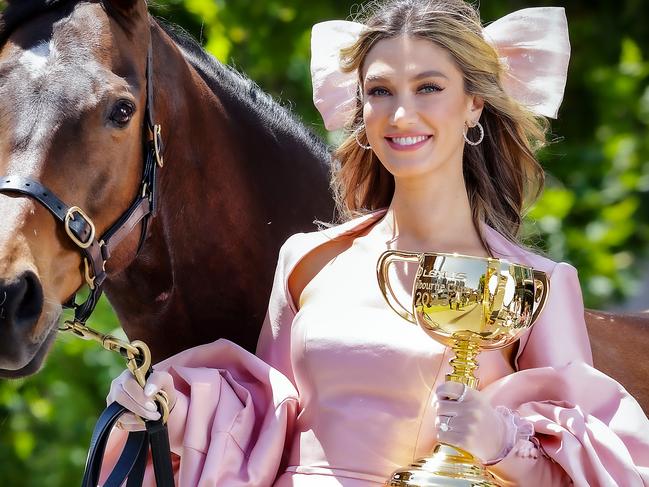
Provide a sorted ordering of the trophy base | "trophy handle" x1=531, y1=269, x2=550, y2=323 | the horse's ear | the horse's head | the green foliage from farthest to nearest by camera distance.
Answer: the green foliage → the horse's ear → the horse's head → "trophy handle" x1=531, y1=269, x2=550, y2=323 → the trophy base

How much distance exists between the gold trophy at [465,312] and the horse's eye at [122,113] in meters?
0.83

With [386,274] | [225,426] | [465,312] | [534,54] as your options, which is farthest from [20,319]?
[534,54]

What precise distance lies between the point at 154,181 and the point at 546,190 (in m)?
4.68

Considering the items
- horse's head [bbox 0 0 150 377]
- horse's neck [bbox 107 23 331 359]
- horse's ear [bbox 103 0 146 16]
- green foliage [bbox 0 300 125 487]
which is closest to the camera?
horse's head [bbox 0 0 150 377]

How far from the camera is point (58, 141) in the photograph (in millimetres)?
2807

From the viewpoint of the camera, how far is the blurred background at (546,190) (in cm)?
655

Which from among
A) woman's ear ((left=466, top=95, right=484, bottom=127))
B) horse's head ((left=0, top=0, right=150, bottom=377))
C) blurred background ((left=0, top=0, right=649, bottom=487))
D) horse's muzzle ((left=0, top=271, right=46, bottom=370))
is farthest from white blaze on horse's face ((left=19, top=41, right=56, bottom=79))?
blurred background ((left=0, top=0, right=649, bottom=487))

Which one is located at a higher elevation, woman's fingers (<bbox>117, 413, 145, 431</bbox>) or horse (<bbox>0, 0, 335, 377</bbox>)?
horse (<bbox>0, 0, 335, 377</bbox>)

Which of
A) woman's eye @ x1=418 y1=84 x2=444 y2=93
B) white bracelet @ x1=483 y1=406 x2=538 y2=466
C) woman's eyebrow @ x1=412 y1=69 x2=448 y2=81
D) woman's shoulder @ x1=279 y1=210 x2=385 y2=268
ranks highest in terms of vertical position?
woman's eyebrow @ x1=412 y1=69 x2=448 y2=81

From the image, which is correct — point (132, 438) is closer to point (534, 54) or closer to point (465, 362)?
point (465, 362)

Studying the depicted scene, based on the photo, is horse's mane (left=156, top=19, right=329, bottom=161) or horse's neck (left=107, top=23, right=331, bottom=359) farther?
horse's mane (left=156, top=19, right=329, bottom=161)

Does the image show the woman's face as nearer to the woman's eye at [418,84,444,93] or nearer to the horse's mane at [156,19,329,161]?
the woman's eye at [418,84,444,93]

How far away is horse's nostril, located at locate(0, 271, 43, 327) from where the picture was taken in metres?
2.60

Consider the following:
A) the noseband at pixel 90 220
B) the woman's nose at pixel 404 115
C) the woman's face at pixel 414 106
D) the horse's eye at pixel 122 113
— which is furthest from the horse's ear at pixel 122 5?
the woman's nose at pixel 404 115
